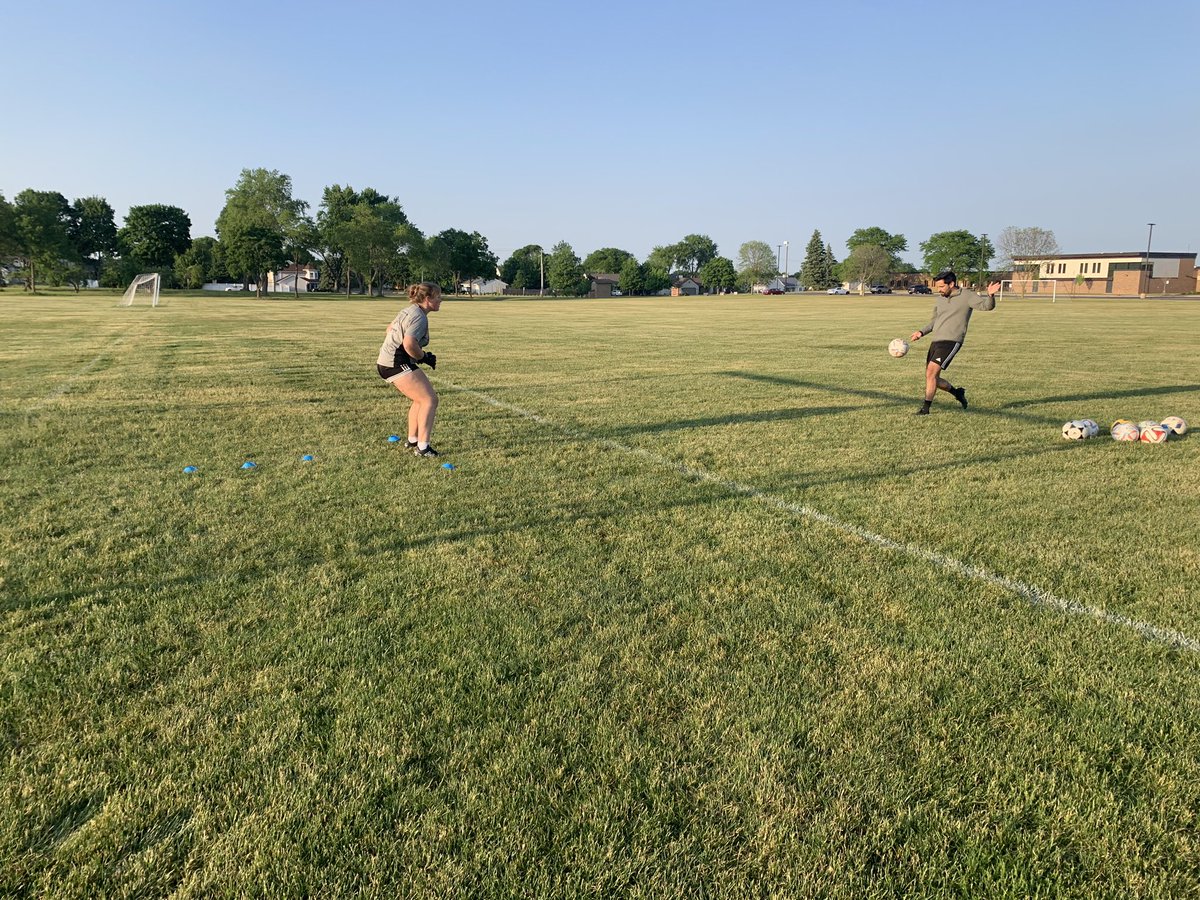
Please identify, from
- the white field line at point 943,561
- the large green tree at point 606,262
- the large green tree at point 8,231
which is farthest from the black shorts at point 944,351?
the large green tree at point 606,262

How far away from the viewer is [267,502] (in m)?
5.64

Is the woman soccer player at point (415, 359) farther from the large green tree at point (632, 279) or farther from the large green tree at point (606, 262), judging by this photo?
the large green tree at point (606, 262)

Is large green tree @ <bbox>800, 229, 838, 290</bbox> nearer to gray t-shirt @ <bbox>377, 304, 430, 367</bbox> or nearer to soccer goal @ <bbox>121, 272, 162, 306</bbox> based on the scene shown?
soccer goal @ <bbox>121, 272, 162, 306</bbox>

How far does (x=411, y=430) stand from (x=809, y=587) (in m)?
4.96

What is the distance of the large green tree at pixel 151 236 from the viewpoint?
302 feet

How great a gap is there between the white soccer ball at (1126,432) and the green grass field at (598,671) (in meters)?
0.56

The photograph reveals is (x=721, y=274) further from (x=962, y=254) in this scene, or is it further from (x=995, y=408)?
(x=995, y=408)

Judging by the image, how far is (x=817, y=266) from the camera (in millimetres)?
130125

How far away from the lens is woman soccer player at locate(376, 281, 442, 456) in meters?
7.28

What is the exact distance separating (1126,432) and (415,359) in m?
8.20

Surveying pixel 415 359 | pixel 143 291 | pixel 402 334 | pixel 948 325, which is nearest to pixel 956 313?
pixel 948 325

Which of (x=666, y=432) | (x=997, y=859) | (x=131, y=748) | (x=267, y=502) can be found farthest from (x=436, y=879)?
(x=666, y=432)

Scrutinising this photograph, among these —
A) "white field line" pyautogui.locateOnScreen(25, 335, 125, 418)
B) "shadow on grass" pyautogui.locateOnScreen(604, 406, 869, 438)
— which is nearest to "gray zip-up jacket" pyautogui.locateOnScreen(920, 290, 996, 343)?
"shadow on grass" pyautogui.locateOnScreen(604, 406, 869, 438)

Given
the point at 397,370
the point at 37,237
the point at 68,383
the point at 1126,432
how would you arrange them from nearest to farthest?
the point at 397,370 < the point at 1126,432 < the point at 68,383 < the point at 37,237
